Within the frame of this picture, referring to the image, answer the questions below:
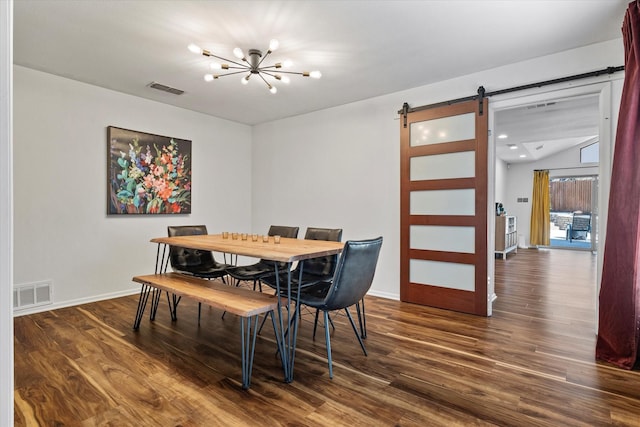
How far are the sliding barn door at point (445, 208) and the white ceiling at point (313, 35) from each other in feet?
1.87

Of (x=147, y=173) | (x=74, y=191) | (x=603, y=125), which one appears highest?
(x=603, y=125)

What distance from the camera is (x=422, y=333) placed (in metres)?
2.92

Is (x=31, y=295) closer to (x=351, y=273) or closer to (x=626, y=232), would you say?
(x=351, y=273)

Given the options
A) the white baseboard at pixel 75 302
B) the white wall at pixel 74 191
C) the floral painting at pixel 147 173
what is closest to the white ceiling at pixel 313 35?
the white wall at pixel 74 191

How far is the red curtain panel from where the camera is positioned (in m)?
2.23

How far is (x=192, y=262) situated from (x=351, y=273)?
2150mm

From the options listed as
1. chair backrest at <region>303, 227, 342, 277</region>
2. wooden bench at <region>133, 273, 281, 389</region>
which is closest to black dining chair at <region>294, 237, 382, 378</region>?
wooden bench at <region>133, 273, 281, 389</region>

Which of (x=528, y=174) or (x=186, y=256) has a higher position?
(x=528, y=174)

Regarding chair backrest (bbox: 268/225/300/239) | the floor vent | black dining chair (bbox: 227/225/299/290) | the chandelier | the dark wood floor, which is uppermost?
the chandelier

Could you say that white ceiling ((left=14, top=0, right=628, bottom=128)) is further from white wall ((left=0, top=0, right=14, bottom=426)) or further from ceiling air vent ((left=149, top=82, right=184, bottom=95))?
white wall ((left=0, top=0, right=14, bottom=426))

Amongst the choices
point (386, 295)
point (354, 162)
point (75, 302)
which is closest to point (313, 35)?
point (354, 162)

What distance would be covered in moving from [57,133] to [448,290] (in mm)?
4601

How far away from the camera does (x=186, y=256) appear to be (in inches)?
140

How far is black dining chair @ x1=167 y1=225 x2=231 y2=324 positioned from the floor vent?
4.41 feet
